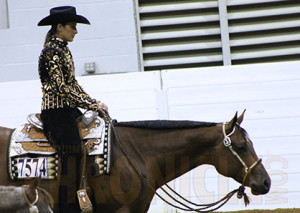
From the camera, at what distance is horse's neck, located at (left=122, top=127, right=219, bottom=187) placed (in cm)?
402

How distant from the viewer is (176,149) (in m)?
4.04

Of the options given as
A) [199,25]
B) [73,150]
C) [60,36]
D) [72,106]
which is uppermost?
[199,25]

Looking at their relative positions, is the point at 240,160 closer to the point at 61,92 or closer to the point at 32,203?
the point at 61,92

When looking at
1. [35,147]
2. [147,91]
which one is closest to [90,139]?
[35,147]

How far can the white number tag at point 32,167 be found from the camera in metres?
3.93

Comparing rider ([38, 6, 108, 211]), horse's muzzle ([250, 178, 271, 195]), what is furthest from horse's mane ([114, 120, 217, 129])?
horse's muzzle ([250, 178, 271, 195])

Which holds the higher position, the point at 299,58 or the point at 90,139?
the point at 299,58

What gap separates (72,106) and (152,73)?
1936mm

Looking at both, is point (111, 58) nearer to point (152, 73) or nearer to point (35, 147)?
point (152, 73)

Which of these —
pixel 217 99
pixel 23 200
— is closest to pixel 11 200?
pixel 23 200

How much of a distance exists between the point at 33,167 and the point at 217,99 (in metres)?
2.44

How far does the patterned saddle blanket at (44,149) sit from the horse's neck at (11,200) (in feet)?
2.63

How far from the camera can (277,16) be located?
27.6 ft

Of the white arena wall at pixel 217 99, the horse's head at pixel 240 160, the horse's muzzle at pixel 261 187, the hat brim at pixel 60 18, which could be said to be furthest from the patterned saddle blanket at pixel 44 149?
the white arena wall at pixel 217 99
